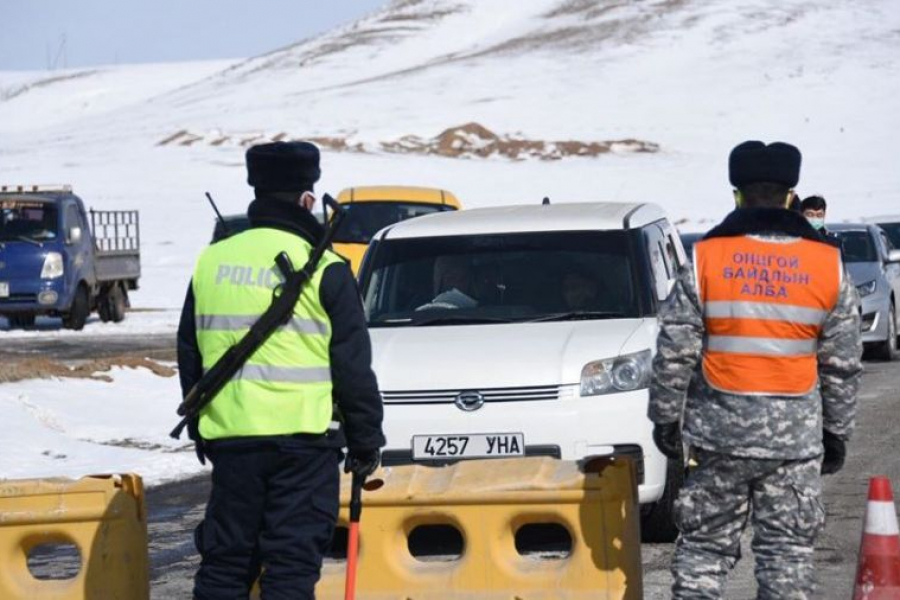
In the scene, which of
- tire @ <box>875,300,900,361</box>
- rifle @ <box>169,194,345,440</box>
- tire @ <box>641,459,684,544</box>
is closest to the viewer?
rifle @ <box>169,194,345,440</box>

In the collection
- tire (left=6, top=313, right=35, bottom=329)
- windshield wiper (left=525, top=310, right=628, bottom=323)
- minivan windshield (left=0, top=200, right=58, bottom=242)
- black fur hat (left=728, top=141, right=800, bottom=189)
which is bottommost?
tire (left=6, top=313, right=35, bottom=329)

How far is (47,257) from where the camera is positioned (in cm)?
2588

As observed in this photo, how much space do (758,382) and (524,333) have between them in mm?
3586

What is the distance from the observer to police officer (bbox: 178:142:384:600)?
5840 millimetres

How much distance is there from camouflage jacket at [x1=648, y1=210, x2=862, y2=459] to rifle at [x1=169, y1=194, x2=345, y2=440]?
1191 millimetres

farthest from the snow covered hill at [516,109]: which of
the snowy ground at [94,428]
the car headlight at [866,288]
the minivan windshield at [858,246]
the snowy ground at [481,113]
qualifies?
the snowy ground at [94,428]

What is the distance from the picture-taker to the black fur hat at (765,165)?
614cm

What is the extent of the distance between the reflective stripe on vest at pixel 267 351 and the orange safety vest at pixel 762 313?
4.13 ft

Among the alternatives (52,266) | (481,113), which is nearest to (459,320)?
(52,266)

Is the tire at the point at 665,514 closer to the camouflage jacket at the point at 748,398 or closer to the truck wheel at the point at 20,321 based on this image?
the camouflage jacket at the point at 748,398

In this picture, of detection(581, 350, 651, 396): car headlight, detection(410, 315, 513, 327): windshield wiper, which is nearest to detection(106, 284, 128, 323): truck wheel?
detection(410, 315, 513, 327): windshield wiper

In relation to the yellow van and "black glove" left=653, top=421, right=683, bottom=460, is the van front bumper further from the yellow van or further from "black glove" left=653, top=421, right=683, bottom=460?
the yellow van

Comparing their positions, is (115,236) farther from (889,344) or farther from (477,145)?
(477,145)

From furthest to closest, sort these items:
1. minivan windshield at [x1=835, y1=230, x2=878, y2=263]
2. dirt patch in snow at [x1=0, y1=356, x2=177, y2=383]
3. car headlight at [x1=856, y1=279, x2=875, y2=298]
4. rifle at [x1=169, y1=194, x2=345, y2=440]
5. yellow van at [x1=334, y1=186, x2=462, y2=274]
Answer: yellow van at [x1=334, y1=186, x2=462, y2=274] < minivan windshield at [x1=835, y1=230, x2=878, y2=263] < car headlight at [x1=856, y1=279, x2=875, y2=298] < dirt patch in snow at [x1=0, y1=356, x2=177, y2=383] < rifle at [x1=169, y1=194, x2=345, y2=440]
